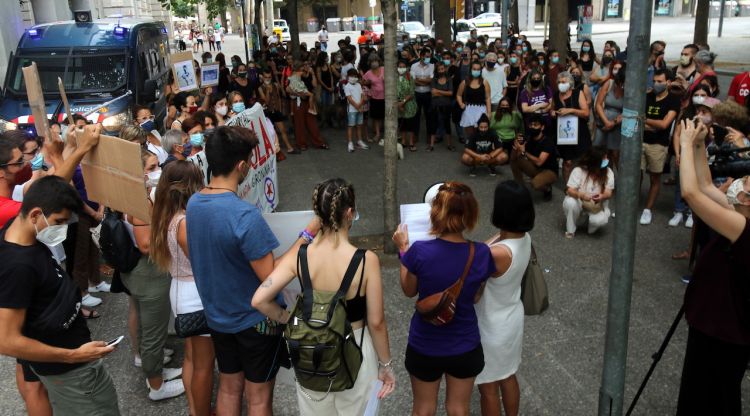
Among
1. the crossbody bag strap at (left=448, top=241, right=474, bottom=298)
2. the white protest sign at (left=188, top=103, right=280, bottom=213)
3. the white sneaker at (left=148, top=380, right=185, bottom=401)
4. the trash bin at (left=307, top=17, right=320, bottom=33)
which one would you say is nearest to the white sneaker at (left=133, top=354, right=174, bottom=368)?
the white sneaker at (left=148, top=380, right=185, bottom=401)

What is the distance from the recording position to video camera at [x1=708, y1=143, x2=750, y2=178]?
9.53 ft

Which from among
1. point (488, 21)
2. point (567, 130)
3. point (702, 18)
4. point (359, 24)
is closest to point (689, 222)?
point (567, 130)

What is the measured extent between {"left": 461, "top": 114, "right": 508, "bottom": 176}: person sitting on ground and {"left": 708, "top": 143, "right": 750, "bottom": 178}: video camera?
6480mm

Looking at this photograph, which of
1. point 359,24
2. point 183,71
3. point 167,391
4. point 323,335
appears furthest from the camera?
point 359,24

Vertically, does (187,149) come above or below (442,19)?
below

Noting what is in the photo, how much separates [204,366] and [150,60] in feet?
33.6

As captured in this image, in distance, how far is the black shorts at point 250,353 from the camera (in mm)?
3266

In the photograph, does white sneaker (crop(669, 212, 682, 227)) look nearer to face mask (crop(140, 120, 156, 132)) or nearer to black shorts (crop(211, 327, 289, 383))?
black shorts (crop(211, 327, 289, 383))

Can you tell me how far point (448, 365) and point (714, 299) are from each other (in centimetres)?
132

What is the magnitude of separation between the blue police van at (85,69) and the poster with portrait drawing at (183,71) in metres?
1.23

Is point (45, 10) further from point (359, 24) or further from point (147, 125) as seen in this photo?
point (359, 24)

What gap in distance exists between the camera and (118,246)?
13.0 feet

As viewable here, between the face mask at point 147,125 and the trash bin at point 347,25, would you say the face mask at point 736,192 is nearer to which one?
the face mask at point 147,125

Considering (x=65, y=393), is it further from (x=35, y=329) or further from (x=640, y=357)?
(x=640, y=357)
